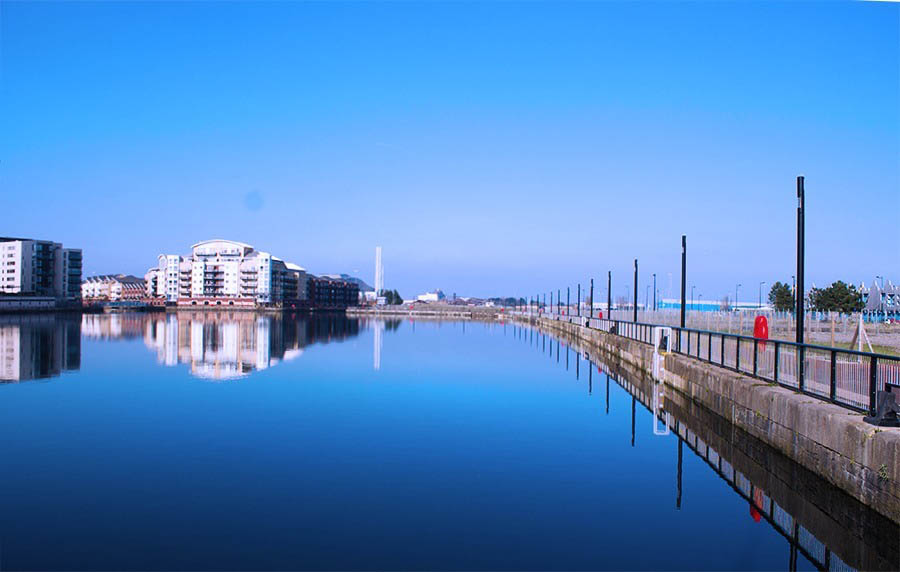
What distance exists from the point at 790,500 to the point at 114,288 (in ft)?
646

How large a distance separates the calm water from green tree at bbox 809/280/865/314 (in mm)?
61932

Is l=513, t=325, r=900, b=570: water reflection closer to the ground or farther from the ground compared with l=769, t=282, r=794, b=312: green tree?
closer to the ground

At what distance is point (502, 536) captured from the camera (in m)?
9.08

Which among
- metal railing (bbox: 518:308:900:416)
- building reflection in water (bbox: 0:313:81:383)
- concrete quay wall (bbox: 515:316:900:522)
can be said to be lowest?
building reflection in water (bbox: 0:313:81:383)

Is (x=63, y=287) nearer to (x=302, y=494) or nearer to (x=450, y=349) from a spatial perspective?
(x=450, y=349)

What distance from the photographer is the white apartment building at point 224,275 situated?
151m

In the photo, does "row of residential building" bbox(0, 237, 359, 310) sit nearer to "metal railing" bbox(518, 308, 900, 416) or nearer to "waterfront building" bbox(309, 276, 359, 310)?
Answer: "waterfront building" bbox(309, 276, 359, 310)

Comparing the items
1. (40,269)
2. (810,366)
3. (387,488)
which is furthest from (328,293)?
(387,488)

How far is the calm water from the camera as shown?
8.51m

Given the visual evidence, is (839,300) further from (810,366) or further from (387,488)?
(387,488)

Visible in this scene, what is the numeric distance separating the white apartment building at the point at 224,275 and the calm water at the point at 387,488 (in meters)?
130

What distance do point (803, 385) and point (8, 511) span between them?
13091 millimetres

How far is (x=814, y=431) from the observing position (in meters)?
11.8

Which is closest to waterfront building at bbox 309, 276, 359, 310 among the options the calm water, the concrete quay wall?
the calm water
